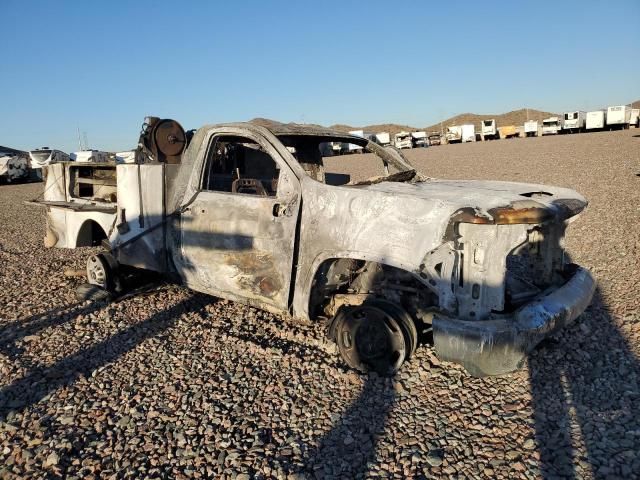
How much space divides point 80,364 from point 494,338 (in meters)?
3.13

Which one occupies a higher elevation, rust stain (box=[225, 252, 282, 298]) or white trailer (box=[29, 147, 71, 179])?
white trailer (box=[29, 147, 71, 179])

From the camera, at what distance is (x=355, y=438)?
2.88 m

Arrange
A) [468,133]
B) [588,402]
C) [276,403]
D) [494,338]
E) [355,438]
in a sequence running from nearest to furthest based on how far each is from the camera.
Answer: [355,438] < [494,338] < [588,402] < [276,403] < [468,133]

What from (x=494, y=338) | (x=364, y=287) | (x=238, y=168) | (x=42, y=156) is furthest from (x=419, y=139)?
(x=494, y=338)

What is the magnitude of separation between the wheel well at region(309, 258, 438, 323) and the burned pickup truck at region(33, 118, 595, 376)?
0.01 metres

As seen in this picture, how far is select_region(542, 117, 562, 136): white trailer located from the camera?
46344mm

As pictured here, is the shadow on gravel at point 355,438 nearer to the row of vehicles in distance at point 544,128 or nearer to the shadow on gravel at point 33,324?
the shadow on gravel at point 33,324

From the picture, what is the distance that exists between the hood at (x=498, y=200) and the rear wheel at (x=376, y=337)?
34.1 inches

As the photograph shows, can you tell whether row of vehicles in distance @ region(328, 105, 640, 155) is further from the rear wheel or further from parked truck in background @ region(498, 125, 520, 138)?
the rear wheel

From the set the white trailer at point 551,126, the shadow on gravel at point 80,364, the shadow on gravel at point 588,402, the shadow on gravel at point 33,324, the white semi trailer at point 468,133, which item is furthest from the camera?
the white semi trailer at point 468,133

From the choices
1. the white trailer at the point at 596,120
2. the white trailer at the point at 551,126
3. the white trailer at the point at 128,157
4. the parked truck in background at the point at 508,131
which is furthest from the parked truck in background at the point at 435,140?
the white trailer at the point at 128,157

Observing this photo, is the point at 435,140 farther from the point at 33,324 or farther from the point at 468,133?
the point at 33,324

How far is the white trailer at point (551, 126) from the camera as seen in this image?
46.3 m

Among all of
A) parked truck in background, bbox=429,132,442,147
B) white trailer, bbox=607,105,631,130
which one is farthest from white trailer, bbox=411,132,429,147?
white trailer, bbox=607,105,631,130
